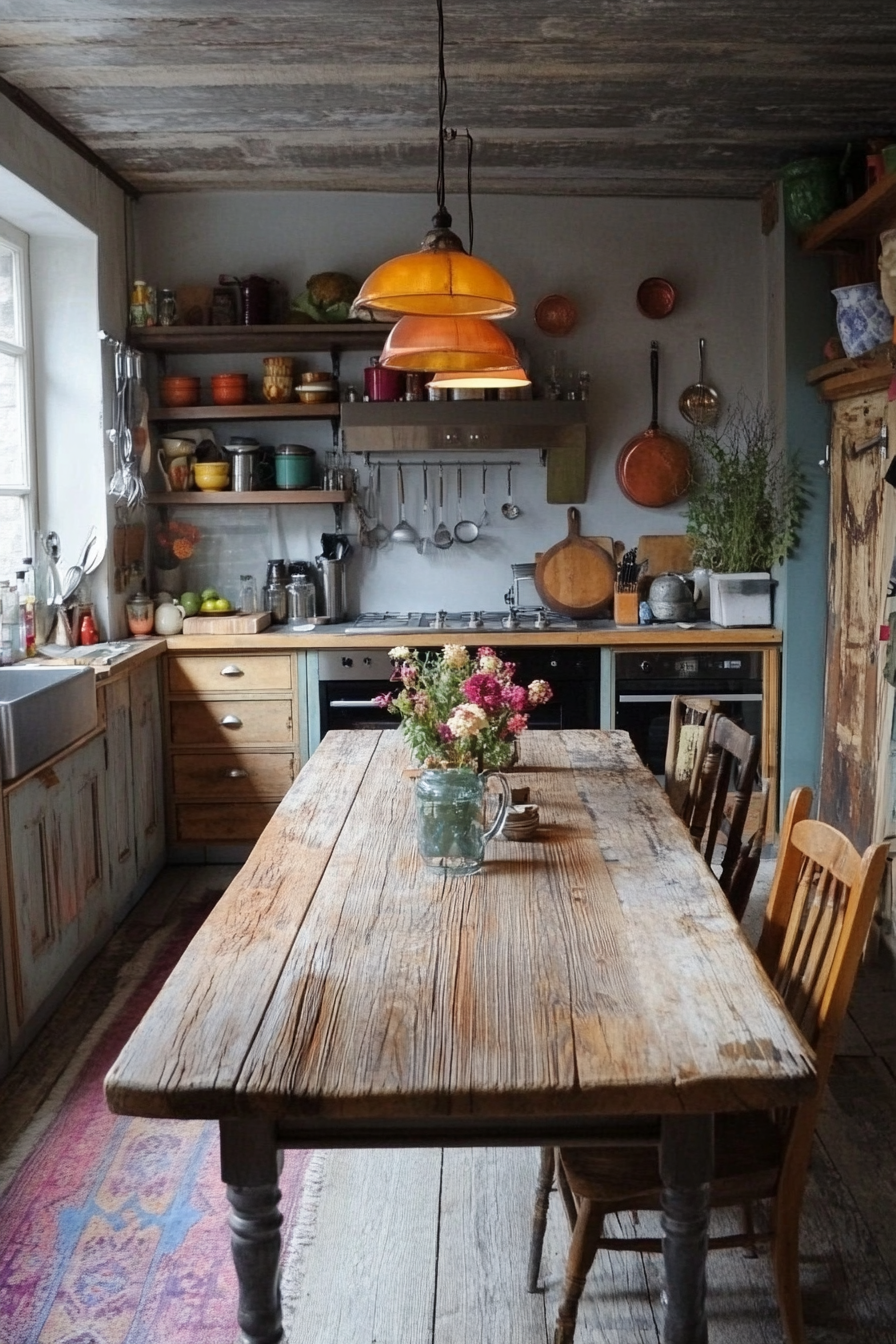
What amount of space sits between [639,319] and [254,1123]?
444 cm

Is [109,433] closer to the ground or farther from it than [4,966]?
farther from it

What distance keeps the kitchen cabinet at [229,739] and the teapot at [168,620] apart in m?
0.15

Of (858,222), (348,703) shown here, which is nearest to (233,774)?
(348,703)

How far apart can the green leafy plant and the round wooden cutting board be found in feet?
1.30

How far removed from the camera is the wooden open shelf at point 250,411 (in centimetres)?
502

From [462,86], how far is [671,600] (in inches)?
82.8

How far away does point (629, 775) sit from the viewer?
3.01 m

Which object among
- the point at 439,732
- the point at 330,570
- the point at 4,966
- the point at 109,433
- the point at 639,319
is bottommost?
the point at 4,966

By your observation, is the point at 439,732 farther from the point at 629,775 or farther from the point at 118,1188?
the point at 118,1188

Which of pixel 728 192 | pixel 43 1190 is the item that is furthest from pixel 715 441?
pixel 43 1190

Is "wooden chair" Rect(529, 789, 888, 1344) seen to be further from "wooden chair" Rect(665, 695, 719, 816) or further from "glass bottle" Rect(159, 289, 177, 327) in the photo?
"glass bottle" Rect(159, 289, 177, 327)

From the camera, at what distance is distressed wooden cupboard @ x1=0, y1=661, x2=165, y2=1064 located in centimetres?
315

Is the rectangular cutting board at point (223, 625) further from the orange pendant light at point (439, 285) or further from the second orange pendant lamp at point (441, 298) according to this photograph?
the orange pendant light at point (439, 285)

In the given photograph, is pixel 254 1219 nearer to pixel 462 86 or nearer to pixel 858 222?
pixel 462 86
